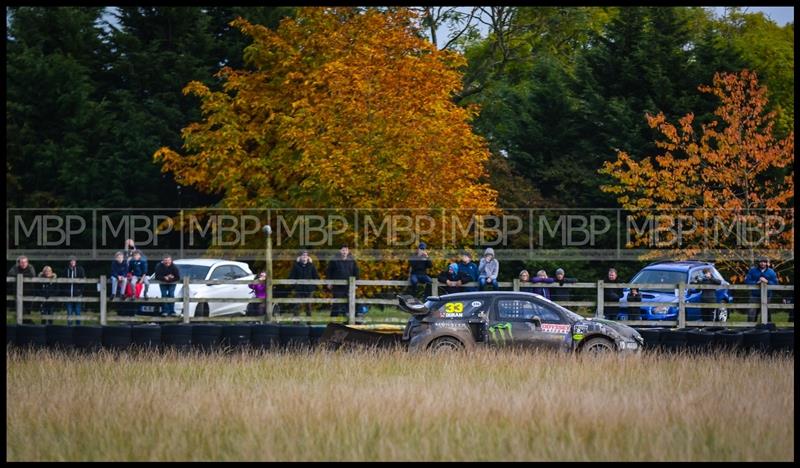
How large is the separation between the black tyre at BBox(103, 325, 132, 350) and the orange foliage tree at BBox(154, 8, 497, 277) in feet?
37.8

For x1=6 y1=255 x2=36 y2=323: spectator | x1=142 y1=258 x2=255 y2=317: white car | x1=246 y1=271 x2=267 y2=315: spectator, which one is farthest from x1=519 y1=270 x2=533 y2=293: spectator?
x1=6 y1=255 x2=36 y2=323: spectator

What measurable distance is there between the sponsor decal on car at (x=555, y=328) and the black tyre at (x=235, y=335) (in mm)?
5934

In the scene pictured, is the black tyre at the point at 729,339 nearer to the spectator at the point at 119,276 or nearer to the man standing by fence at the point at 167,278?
the man standing by fence at the point at 167,278

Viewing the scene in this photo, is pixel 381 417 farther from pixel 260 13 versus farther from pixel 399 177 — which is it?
pixel 260 13

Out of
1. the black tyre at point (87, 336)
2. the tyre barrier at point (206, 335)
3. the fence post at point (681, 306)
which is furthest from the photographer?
the fence post at point (681, 306)

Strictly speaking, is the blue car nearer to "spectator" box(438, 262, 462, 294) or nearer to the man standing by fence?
"spectator" box(438, 262, 462, 294)

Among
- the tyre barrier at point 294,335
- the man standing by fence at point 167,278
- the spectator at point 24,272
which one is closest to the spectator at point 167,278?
the man standing by fence at point 167,278

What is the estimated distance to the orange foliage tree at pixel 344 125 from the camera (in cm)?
3400

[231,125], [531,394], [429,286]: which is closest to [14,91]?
[231,125]

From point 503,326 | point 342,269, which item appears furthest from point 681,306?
point 503,326

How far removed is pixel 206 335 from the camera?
22938 mm

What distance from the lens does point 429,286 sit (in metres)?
26.5

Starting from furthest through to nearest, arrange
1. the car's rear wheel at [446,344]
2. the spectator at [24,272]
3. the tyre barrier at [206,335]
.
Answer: the spectator at [24,272], the tyre barrier at [206,335], the car's rear wheel at [446,344]

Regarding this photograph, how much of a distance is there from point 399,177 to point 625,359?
1658 cm
